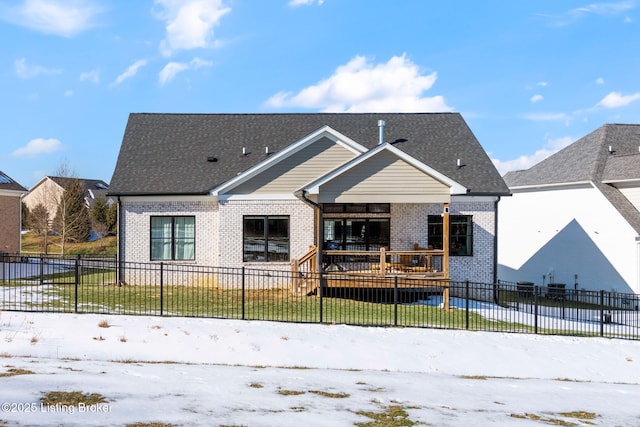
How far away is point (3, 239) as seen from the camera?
110 ft

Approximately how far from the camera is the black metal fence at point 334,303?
1589 centimetres

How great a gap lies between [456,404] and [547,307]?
1426 centimetres

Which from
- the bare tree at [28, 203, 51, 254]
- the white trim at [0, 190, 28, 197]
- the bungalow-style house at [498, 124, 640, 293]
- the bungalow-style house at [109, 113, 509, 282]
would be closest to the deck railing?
the bungalow-style house at [109, 113, 509, 282]

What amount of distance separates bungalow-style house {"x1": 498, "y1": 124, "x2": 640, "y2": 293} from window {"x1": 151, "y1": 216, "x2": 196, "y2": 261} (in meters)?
17.5

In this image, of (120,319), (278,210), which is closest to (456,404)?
(120,319)

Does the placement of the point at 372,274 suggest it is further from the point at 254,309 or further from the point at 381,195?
the point at 254,309

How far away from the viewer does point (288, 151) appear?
71.4 feet

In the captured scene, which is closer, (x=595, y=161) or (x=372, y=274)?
(x=372, y=274)

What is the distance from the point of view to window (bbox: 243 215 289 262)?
2205 centimetres

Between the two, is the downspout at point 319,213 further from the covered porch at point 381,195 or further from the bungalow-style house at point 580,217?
the bungalow-style house at point 580,217

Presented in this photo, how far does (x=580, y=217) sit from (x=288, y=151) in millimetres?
14496

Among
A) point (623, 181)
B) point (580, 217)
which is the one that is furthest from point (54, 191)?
point (623, 181)

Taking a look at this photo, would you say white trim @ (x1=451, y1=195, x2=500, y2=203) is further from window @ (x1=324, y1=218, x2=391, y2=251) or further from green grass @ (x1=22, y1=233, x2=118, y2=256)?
green grass @ (x1=22, y1=233, x2=118, y2=256)

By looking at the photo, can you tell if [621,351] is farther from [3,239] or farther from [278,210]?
[3,239]
